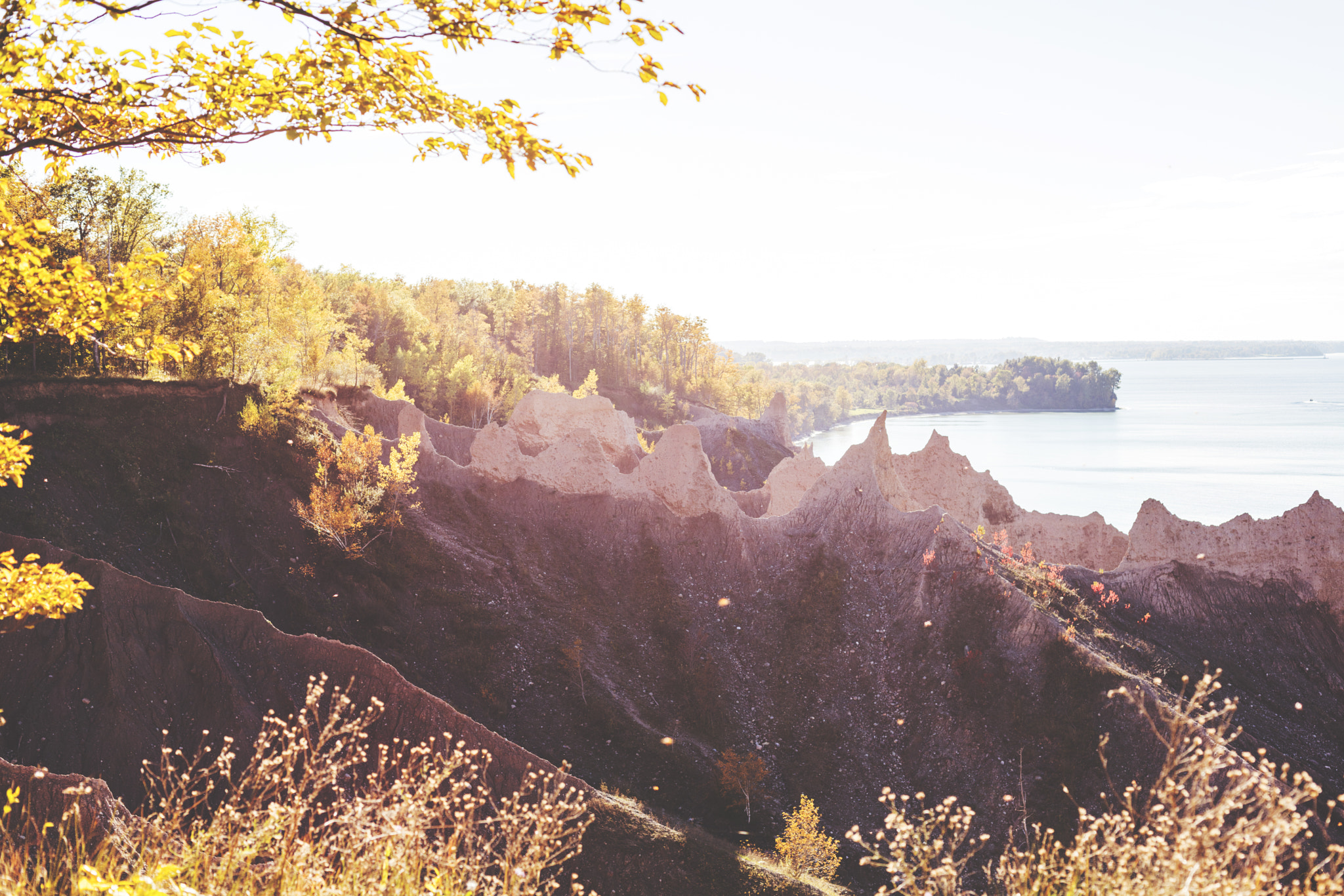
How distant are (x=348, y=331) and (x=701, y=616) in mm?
35992

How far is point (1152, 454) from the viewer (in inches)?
4872

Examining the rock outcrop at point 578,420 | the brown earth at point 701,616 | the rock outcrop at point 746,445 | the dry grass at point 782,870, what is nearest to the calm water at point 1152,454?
the rock outcrop at point 746,445

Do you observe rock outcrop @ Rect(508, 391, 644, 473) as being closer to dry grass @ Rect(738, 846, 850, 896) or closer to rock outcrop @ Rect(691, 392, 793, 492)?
rock outcrop @ Rect(691, 392, 793, 492)

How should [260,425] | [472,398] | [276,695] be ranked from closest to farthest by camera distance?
[276,695]
[260,425]
[472,398]

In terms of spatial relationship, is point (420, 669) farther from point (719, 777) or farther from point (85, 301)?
point (85, 301)

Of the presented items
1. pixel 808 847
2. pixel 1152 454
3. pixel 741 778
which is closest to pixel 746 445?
pixel 741 778

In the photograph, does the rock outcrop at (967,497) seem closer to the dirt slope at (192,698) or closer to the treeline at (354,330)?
the dirt slope at (192,698)

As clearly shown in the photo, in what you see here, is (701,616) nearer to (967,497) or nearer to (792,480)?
(792,480)

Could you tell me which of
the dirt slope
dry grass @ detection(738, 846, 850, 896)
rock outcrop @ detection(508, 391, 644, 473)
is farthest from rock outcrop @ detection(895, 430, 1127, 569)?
the dirt slope

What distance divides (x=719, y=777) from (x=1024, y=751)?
8.70 metres

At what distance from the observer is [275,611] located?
21312 millimetres

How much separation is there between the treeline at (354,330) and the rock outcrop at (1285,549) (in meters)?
34.1

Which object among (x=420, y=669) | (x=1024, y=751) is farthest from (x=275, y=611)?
(x=1024, y=751)

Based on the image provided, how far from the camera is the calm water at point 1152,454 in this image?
90188 mm
